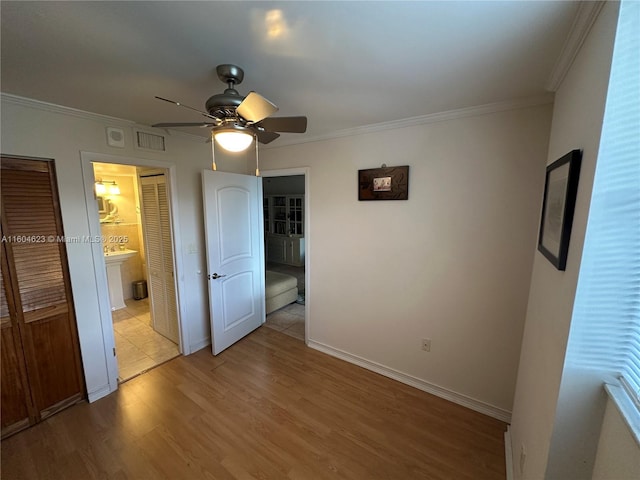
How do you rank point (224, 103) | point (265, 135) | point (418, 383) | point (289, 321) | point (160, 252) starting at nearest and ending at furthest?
point (224, 103)
point (265, 135)
point (418, 383)
point (160, 252)
point (289, 321)

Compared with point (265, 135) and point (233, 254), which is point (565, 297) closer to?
point (265, 135)

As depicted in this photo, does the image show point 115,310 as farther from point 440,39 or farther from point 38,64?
point 440,39

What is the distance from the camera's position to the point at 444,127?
6.59 feet

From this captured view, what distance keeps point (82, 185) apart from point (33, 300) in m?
0.91

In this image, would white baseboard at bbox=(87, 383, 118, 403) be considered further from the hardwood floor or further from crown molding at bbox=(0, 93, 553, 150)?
crown molding at bbox=(0, 93, 553, 150)

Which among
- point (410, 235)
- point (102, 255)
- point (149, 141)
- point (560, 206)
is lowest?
point (102, 255)

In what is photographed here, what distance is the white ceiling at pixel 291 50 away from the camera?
3.15 feet

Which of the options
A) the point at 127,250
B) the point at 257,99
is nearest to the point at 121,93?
the point at 257,99

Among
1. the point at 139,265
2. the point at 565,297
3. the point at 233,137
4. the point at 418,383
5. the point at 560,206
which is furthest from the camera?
the point at 139,265

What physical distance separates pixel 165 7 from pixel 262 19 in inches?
13.7

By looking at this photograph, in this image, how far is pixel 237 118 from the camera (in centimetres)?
133

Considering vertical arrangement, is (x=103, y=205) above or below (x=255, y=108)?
below

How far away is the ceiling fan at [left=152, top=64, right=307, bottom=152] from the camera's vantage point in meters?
1.20

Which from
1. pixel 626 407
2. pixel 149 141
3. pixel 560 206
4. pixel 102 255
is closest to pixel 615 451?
pixel 626 407
